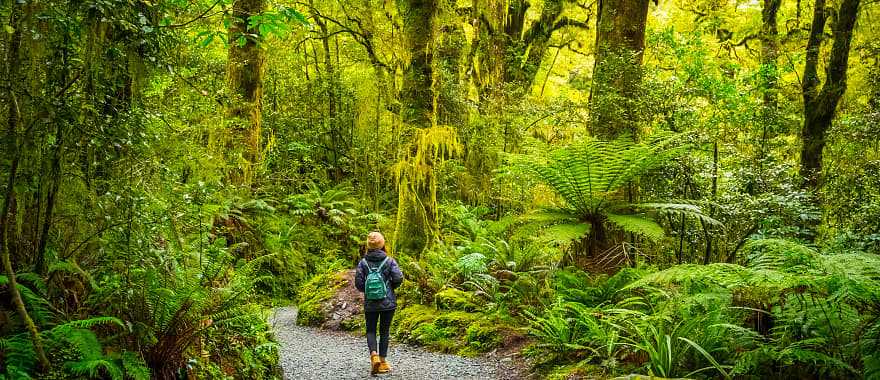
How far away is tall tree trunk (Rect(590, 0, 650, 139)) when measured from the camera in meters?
6.64

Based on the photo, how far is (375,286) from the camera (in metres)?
5.55

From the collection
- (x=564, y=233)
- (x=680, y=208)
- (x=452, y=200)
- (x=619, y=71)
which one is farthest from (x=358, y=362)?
(x=452, y=200)

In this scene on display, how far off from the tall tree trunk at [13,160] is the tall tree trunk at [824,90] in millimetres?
9713

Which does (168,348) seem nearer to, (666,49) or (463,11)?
(666,49)

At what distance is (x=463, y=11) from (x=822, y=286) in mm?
11459

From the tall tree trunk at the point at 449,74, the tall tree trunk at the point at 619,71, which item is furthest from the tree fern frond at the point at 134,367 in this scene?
the tall tree trunk at the point at 449,74

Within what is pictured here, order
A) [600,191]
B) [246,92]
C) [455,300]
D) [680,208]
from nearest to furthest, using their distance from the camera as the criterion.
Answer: [680,208]
[600,191]
[455,300]
[246,92]

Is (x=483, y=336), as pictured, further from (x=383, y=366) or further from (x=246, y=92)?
(x=246, y=92)

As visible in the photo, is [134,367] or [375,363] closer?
[134,367]

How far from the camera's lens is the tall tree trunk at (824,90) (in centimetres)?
884

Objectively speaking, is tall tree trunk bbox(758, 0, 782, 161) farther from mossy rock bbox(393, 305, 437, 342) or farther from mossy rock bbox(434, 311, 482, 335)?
mossy rock bbox(393, 305, 437, 342)

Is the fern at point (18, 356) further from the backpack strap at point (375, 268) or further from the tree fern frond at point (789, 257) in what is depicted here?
the tree fern frond at point (789, 257)

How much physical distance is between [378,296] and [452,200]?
6.90 metres

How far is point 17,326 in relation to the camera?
9.20 feet
